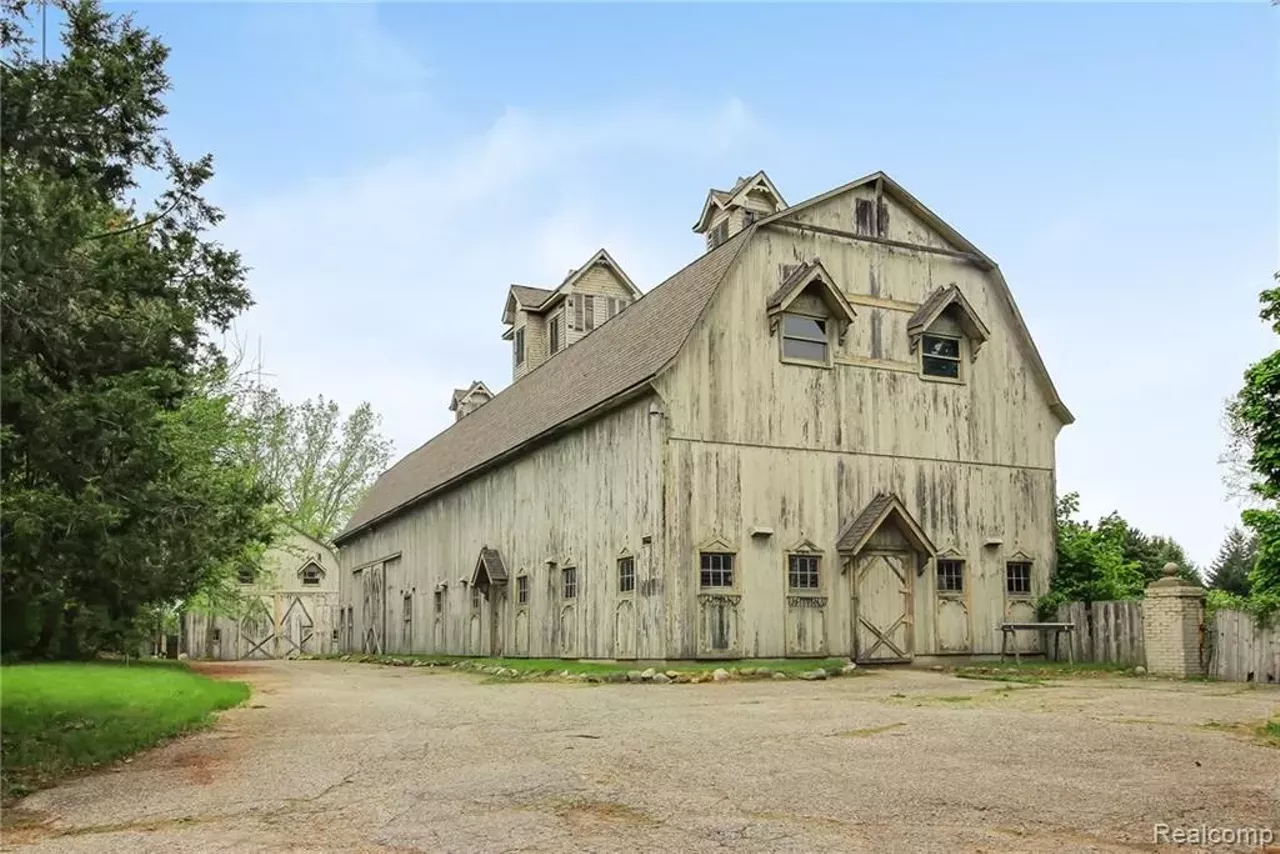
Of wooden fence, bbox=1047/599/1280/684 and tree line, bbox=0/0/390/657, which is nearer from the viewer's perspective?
tree line, bbox=0/0/390/657

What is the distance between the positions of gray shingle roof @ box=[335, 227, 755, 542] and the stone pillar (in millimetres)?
9285

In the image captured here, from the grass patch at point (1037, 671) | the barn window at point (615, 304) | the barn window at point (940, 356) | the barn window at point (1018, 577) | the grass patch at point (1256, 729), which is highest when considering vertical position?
the barn window at point (615, 304)

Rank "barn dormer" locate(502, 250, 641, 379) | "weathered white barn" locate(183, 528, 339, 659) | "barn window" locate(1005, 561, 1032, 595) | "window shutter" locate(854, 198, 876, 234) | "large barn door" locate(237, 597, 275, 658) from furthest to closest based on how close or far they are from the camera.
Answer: "large barn door" locate(237, 597, 275, 658) → "weathered white barn" locate(183, 528, 339, 659) → "barn dormer" locate(502, 250, 641, 379) → "barn window" locate(1005, 561, 1032, 595) → "window shutter" locate(854, 198, 876, 234)

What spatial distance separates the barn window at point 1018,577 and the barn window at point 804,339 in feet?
19.9

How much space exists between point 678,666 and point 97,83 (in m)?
13.6

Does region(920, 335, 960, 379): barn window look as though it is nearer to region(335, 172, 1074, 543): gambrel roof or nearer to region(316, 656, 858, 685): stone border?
region(335, 172, 1074, 543): gambrel roof

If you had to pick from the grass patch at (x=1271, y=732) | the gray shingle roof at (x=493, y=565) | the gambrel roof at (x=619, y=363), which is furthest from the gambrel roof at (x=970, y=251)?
the grass patch at (x=1271, y=732)

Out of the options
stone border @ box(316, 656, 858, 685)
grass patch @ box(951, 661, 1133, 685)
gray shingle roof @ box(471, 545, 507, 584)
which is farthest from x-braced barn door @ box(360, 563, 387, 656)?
grass patch @ box(951, 661, 1133, 685)

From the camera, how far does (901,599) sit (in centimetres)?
2288

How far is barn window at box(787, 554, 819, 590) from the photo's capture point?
21.9 meters

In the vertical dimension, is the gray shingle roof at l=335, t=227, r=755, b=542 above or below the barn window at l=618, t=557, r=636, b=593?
above

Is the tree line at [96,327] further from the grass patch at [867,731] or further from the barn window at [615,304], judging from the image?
the barn window at [615,304]

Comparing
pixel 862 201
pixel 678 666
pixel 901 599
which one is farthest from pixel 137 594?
pixel 862 201

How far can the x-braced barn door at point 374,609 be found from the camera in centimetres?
4144
